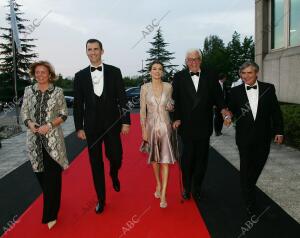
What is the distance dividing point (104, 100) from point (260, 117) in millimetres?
1881

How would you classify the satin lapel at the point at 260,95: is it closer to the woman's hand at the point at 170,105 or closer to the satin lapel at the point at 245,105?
the satin lapel at the point at 245,105

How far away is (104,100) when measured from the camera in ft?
15.4

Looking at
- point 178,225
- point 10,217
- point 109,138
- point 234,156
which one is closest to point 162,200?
point 178,225

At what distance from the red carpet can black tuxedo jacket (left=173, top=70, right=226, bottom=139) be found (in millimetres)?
980

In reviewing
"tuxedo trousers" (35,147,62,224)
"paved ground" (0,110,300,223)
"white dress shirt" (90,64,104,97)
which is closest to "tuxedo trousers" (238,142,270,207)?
"paved ground" (0,110,300,223)

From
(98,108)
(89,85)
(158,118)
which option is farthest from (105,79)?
(158,118)

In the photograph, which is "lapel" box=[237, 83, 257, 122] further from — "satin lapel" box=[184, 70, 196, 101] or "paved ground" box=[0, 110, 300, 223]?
"paved ground" box=[0, 110, 300, 223]

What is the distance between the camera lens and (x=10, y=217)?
4.69m

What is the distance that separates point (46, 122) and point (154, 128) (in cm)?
138

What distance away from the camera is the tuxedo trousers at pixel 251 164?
447 cm

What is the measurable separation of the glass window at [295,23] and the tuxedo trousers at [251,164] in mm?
8614

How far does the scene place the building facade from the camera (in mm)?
11742

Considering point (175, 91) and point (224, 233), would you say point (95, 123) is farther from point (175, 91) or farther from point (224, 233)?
point (224, 233)

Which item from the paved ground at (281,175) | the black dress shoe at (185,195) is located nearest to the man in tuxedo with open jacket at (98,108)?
the black dress shoe at (185,195)
